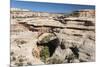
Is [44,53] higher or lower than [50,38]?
lower

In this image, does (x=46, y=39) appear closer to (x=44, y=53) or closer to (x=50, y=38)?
(x=50, y=38)

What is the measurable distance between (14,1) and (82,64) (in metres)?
1.21

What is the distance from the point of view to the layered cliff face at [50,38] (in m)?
2.45

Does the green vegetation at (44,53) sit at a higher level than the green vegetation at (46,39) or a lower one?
lower

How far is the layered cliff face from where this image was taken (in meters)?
2.45

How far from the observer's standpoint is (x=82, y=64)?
110 inches

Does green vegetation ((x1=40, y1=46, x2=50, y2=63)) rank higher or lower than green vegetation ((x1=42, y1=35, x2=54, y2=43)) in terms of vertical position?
lower

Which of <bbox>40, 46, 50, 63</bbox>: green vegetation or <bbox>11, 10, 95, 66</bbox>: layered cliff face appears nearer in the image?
<bbox>11, 10, 95, 66</bbox>: layered cliff face

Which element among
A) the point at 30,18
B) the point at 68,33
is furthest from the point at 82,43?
the point at 30,18

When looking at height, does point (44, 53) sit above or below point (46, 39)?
below

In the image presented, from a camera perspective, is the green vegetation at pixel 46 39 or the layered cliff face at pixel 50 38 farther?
the green vegetation at pixel 46 39

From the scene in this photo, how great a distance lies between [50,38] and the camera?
2607 millimetres

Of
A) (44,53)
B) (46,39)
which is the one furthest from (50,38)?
(44,53)
